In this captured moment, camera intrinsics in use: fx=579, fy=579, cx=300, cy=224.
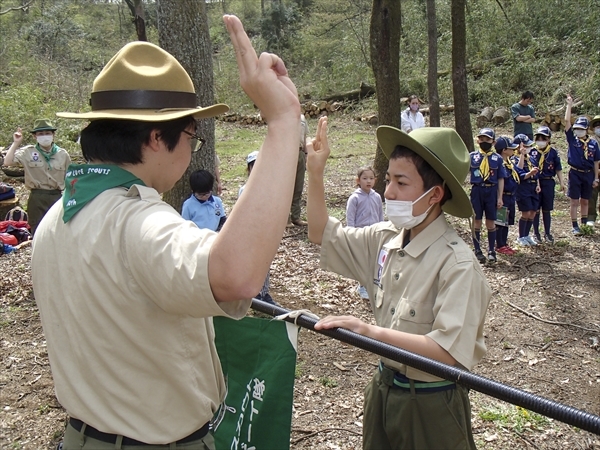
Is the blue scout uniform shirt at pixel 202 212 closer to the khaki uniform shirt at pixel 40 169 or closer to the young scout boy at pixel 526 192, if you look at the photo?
the khaki uniform shirt at pixel 40 169

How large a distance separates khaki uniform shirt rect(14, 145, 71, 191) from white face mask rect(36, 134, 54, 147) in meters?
0.13

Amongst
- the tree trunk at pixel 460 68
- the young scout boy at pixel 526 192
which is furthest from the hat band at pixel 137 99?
the tree trunk at pixel 460 68

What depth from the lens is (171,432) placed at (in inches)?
63.2

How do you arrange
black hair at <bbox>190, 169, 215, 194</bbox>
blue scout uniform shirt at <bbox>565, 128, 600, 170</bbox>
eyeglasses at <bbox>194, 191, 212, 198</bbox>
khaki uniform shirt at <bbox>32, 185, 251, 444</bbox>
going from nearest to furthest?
khaki uniform shirt at <bbox>32, 185, 251, 444</bbox>
black hair at <bbox>190, 169, 215, 194</bbox>
eyeglasses at <bbox>194, 191, 212, 198</bbox>
blue scout uniform shirt at <bbox>565, 128, 600, 170</bbox>

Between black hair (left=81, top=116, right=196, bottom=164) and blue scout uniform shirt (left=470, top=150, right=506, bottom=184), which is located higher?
black hair (left=81, top=116, right=196, bottom=164)

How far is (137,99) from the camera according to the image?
1624mm

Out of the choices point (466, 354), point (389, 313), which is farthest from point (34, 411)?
point (466, 354)

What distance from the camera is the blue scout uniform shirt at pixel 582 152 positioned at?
9992 mm

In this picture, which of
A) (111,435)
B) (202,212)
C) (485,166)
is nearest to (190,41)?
(202,212)

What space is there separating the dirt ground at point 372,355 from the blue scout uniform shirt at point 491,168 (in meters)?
1.26

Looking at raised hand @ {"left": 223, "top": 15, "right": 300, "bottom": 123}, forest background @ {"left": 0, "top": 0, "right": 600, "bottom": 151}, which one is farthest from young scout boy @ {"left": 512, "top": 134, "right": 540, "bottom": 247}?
raised hand @ {"left": 223, "top": 15, "right": 300, "bottom": 123}

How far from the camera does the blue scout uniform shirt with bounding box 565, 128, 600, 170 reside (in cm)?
999

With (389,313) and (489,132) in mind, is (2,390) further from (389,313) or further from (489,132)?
(489,132)

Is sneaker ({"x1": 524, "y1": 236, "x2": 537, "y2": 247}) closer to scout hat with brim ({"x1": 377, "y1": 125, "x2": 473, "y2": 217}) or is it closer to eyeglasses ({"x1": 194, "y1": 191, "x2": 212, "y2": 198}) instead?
eyeglasses ({"x1": 194, "y1": 191, "x2": 212, "y2": 198})
